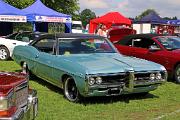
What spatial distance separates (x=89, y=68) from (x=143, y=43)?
5009mm

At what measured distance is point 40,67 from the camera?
8.83 meters

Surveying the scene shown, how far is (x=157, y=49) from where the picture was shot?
10.8 m

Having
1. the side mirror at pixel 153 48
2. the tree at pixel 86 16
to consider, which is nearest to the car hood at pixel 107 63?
the side mirror at pixel 153 48

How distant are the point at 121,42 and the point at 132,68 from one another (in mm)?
5256

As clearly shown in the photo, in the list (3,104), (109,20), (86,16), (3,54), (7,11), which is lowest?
(3,54)

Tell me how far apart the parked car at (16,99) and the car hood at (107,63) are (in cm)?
216

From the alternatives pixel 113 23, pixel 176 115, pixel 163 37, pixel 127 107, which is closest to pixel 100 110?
pixel 127 107

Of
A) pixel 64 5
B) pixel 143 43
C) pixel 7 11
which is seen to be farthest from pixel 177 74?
pixel 64 5

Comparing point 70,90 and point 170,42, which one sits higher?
point 170,42

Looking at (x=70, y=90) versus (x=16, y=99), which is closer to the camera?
(x=16, y=99)

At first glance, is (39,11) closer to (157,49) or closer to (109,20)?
(109,20)

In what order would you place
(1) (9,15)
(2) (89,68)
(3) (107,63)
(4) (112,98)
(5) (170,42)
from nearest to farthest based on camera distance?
(2) (89,68), (3) (107,63), (4) (112,98), (5) (170,42), (1) (9,15)

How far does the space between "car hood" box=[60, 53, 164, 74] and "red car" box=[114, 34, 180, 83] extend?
2606 millimetres

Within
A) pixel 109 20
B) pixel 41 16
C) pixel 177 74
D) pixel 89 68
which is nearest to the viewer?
pixel 89 68
